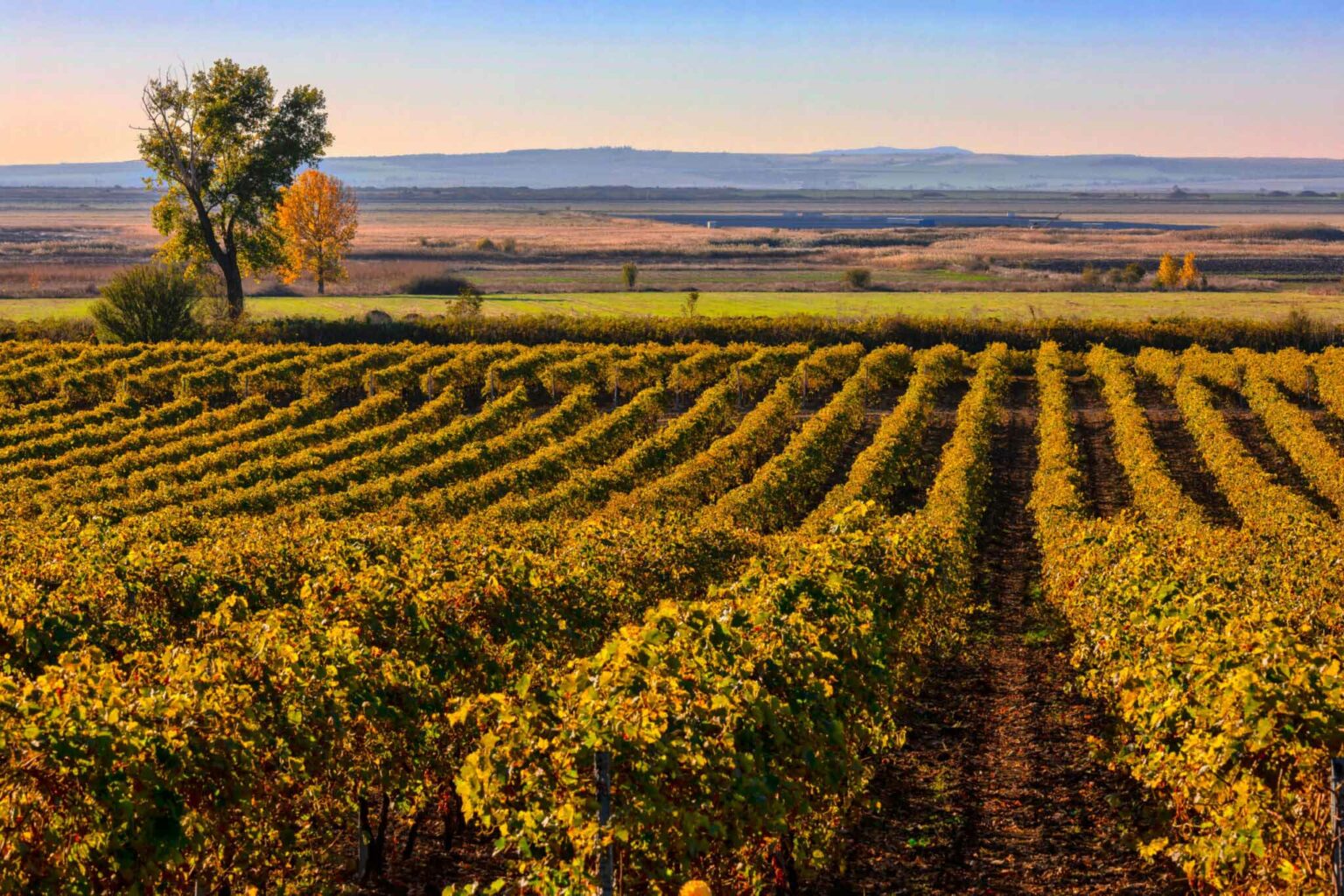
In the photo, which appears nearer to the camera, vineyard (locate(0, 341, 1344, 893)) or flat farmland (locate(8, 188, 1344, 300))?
vineyard (locate(0, 341, 1344, 893))

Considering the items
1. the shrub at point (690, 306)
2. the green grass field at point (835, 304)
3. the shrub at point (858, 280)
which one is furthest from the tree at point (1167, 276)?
the shrub at point (690, 306)

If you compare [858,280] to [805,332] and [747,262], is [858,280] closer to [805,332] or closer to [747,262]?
[747,262]

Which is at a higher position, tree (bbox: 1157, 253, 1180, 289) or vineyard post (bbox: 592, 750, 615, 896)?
tree (bbox: 1157, 253, 1180, 289)

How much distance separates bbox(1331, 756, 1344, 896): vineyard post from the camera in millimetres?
8602

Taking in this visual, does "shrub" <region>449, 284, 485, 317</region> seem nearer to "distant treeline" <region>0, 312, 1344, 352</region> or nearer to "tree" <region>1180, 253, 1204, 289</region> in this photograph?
"distant treeline" <region>0, 312, 1344, 352</region>

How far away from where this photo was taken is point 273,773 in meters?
10.3

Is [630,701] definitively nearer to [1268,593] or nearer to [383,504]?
[1268,593]

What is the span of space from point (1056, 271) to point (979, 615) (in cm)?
11892

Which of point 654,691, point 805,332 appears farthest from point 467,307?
point 654,691

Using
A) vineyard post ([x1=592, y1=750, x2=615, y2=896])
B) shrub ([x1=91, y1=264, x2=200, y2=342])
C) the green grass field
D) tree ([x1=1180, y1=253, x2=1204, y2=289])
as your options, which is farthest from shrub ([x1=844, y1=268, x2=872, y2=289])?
vineyard post ([x1=592, y1=750, x2=615, y2=896])

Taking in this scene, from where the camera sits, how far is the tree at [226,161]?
225ft

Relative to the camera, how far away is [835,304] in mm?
92938

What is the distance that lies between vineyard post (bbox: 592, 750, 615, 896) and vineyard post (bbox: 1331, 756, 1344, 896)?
4.78 metres

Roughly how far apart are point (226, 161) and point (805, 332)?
32.7m
